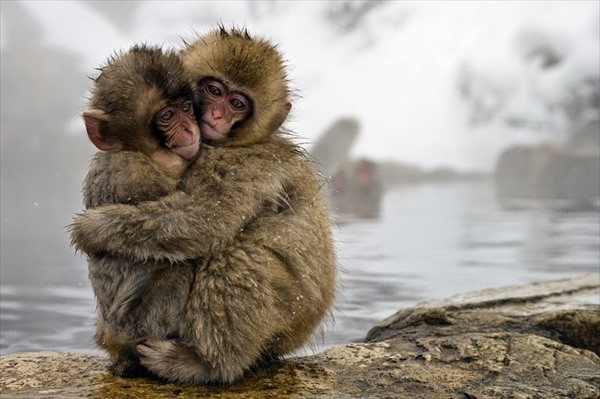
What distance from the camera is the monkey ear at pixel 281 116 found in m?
3.85

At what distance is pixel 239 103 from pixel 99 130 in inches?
23.5

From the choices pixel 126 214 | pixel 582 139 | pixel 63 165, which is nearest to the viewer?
pixel 126 214

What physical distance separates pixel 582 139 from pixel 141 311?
18.1ft

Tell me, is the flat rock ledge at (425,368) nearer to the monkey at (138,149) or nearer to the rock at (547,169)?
the monkey at (138,149)

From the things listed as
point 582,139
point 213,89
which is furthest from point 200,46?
point 582,139

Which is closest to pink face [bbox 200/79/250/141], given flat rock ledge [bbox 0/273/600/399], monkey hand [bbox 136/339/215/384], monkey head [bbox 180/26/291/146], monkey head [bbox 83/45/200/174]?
monkey head [bbox 180/26/291/146]

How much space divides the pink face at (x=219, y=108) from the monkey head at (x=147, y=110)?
0.36ft

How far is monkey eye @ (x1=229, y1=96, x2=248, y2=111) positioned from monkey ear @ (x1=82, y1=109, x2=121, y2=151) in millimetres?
508

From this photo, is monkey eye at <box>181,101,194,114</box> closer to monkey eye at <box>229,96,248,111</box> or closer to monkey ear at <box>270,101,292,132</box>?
monkey eye at <box>229,96,248,111</box>

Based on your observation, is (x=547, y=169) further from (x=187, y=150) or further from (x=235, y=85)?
(x=187, y=150)

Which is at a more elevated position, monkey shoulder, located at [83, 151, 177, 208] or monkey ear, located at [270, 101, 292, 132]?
monkey ear, located at [270, 101, 292, 132]

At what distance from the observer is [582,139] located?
7859 millimetres

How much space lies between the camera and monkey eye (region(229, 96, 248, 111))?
3.64 m

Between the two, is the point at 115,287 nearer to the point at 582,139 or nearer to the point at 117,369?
the point at 117,369
